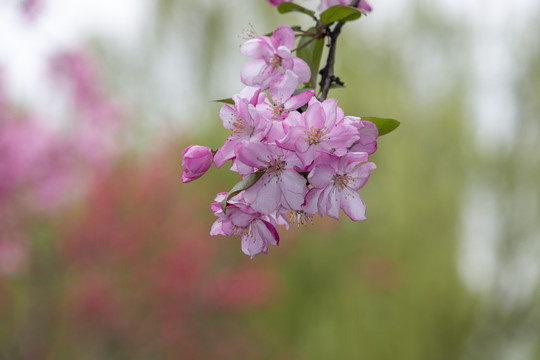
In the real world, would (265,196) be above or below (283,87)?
below

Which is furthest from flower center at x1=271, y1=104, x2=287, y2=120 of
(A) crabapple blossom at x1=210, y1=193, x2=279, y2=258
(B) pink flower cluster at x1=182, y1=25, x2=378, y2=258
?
(A) crabapple blossom at x1=210, y1=193, x2=279, y2=258

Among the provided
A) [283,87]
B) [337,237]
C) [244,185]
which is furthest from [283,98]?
[337,237]

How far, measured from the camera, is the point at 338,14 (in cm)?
79

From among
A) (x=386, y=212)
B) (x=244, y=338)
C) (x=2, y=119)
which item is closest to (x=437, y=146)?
(x=386, y=212)

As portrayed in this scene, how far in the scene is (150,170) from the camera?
527 centimetres

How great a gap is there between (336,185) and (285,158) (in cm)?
7

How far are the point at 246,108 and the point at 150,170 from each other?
4715mm

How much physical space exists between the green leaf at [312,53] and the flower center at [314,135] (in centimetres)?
15

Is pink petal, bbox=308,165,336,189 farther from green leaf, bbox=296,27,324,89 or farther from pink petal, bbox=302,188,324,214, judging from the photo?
green leaf, bbox=296,27,324,89

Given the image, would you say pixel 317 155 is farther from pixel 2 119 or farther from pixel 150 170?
pixel 150 170

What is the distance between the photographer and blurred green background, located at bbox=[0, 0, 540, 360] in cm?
518

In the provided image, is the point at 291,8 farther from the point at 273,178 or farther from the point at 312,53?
the point at 273,178

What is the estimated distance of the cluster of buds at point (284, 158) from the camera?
2.10ft

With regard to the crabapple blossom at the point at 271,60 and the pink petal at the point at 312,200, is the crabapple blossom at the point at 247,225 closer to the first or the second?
the pink petal at the point at 312,200
